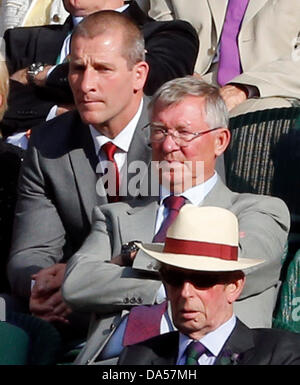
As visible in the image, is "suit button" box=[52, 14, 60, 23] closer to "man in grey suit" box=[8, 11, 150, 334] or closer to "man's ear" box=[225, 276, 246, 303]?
"man in grey suit" box=[8, 11, 150, 334]

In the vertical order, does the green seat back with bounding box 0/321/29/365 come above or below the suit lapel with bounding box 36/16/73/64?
below

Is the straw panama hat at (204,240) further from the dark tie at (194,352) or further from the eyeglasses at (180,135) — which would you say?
the eyeglasses at (180,135)

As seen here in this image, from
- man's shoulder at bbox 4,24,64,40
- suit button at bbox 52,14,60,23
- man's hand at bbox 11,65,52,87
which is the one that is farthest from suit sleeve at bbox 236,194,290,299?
suit button at bbox 52,14,60,23

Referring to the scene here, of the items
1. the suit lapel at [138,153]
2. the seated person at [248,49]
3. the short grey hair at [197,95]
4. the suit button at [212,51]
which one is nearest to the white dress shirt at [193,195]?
the short grey hair at [197,95]

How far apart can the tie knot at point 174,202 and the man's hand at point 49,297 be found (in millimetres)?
503

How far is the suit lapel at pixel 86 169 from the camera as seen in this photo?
5.08 metres

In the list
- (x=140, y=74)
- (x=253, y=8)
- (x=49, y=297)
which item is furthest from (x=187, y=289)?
(x=253, y=8)

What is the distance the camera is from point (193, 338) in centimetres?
367

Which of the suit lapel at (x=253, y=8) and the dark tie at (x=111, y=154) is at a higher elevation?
the suit lapel at (x=253, y=8)

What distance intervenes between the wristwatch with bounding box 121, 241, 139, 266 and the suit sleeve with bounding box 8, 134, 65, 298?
23.4 inches

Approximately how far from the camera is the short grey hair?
15.1 feet

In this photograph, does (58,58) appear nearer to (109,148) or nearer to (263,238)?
(109,148)

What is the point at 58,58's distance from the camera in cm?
627
